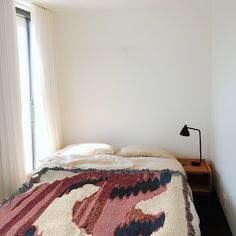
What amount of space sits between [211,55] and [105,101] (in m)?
1.42

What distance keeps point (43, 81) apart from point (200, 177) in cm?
221

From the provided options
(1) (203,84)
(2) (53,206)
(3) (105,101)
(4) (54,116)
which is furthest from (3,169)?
(1) (203,84)

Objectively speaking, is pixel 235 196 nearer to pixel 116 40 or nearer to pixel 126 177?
pixel 126 177

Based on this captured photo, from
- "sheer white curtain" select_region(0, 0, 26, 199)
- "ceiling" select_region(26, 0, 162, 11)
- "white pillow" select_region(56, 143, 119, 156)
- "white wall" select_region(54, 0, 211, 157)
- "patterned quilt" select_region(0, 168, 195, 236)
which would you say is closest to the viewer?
"patterned quilt" select_region(0, 168, 195, 236)

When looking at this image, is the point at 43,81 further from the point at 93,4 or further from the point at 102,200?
the point at 102,200

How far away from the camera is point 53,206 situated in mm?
1930

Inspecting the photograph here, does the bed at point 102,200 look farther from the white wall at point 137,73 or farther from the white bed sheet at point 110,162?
the white wall at point 137,73

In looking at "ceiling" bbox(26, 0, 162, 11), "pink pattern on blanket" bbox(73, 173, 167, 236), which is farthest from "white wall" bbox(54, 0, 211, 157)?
"pink pattern on blanket" bbox(73, 173, 167, 236)

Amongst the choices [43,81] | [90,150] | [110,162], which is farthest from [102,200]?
[43,81]

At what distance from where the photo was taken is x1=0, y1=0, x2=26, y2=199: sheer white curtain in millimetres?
2410

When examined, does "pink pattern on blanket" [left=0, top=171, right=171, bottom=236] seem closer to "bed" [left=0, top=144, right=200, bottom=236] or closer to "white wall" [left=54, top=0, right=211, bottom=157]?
"bed" [left=0, top=144, right=200, bottom=236]

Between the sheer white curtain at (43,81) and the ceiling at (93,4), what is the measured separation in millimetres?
142

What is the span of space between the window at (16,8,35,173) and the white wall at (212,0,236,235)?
6.90 feet

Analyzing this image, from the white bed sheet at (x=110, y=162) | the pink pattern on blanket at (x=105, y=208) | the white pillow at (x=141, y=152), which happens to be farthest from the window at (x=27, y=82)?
the pink pattern on blanket at (x=105, y=208)
